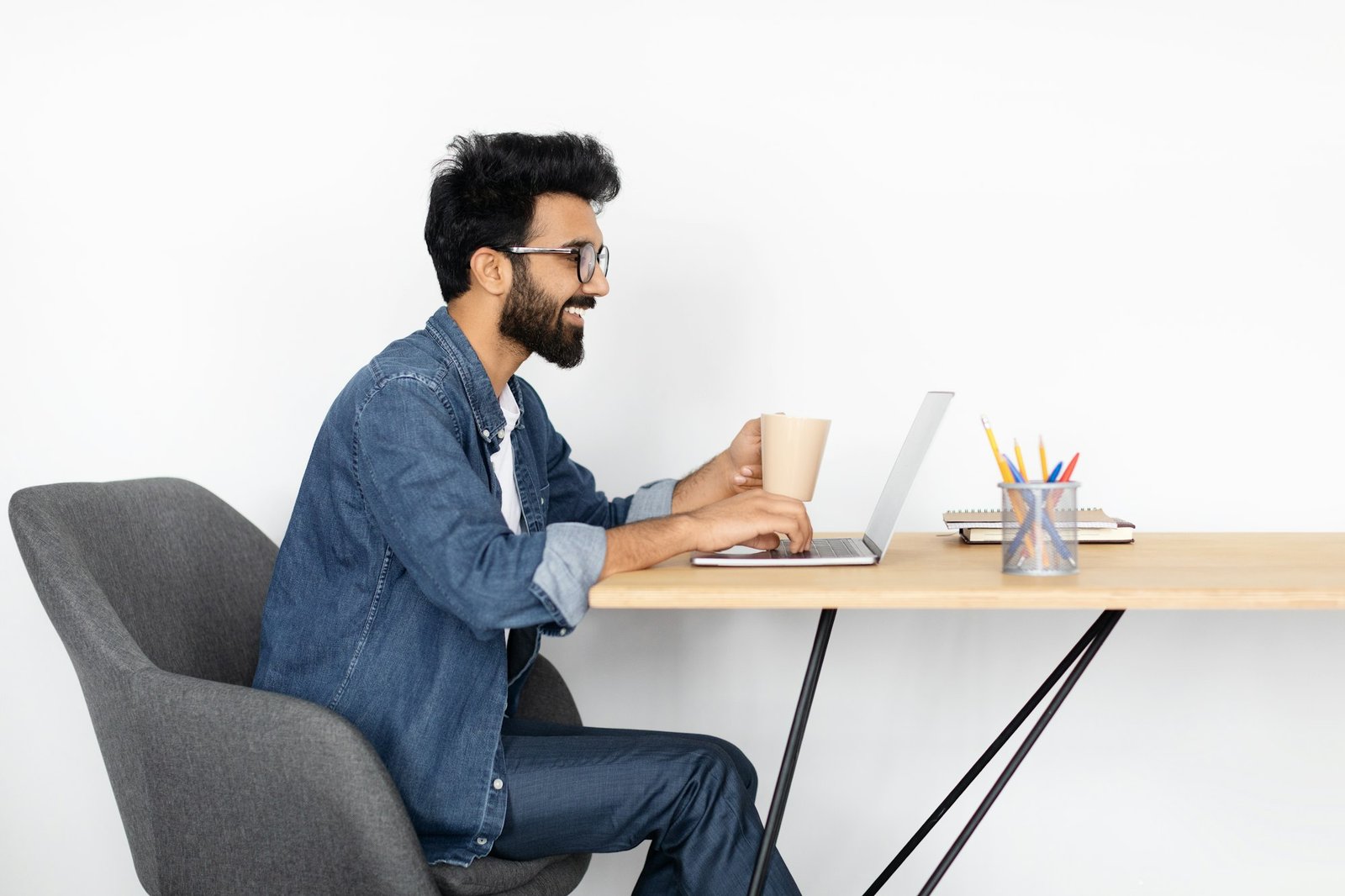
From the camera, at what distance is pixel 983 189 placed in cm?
242

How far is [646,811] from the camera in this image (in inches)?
59.1

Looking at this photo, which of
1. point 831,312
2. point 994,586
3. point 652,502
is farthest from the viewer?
point 831,312

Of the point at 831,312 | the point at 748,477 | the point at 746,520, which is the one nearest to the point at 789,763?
the point at 746,520

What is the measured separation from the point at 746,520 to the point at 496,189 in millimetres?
655

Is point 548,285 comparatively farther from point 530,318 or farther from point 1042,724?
point 1042,724

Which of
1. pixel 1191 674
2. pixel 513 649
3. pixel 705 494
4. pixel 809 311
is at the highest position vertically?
pixel 809 311

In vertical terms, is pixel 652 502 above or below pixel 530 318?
below

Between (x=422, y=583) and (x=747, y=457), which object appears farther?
(x=747, y=457)

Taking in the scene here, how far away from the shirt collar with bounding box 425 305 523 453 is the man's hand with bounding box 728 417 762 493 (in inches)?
16.2

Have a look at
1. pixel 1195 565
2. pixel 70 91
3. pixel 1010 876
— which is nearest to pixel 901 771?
pixel 1010 876

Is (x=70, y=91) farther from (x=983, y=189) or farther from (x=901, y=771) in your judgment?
(x=901, y=771)

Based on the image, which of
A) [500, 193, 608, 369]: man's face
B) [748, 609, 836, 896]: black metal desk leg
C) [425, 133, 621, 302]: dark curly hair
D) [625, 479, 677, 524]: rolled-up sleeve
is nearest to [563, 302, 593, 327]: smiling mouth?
[500, 193, 608, 369]: man's face

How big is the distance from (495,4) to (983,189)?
3.65ft

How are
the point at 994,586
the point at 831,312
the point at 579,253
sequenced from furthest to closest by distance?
the point at 831,312 → the point at 579,253 → the point at 994,586
